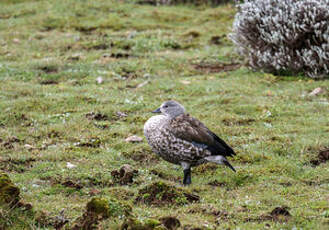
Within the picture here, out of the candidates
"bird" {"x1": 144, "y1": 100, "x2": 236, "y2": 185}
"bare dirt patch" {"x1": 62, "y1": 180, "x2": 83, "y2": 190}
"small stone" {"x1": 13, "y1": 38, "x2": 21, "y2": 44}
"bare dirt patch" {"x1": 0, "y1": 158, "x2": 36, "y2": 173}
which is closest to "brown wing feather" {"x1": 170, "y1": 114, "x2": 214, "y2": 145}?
"bird" {"x1": 144, "y1": 100, "x2": 236, "y2": 185}

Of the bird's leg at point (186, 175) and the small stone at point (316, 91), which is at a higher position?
the bird's leg at point (186, 175)

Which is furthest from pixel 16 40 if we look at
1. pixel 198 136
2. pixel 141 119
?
pixel 198 136

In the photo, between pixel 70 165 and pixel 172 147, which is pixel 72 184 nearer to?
pixel 70 165

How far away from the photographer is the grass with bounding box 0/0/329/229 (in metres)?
7.53

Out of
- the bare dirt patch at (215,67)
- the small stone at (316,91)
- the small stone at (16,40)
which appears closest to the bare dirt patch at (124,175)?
the small stone at (316,91)

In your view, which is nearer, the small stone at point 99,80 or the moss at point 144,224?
the moss at point 144,224

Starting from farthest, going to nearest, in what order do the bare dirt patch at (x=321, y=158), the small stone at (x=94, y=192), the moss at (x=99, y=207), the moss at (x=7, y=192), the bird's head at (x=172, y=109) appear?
the bare dirt patch at (x=321, y=158) → the bird's head at (x=172, y=109) → the small stone at (x=94, y=192) → the moss at (x=7, y=192) → the moss at (x=99, y=207)

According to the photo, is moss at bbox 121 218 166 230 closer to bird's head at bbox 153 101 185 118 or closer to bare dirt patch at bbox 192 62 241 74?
bird's head at bbox 153 101 185 118

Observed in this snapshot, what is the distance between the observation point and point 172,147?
331 inches

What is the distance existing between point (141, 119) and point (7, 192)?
5718 mm

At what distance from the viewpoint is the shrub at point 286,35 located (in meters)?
15.8

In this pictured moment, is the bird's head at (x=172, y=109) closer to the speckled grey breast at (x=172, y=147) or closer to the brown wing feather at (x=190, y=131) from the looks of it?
the brown wing feather at (x=190, y=131)

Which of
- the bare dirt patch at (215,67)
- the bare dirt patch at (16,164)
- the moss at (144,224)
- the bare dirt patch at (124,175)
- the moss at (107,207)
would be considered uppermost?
the moss at (144,224)

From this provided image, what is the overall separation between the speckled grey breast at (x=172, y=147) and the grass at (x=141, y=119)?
484 mm
